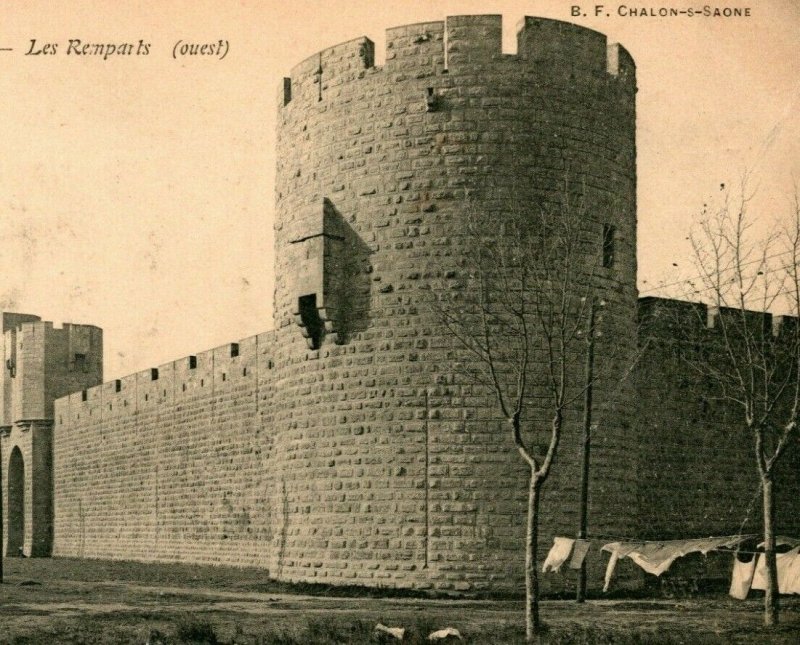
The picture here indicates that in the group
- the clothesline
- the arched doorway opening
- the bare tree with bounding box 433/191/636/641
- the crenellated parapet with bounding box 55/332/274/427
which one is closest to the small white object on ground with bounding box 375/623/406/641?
the clothesline

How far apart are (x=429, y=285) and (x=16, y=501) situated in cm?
2481

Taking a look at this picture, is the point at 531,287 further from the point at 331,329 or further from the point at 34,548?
the point at 34,548

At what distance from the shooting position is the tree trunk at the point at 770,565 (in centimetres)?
1210

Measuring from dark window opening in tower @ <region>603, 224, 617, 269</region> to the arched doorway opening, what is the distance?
24.9 meters

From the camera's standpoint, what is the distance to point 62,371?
34.8 m

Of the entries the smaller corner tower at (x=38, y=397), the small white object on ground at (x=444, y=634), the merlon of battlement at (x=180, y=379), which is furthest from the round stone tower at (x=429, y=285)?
the smaller corner tower at (x=38, y=397)

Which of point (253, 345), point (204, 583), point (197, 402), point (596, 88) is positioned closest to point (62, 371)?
point (197, 402)

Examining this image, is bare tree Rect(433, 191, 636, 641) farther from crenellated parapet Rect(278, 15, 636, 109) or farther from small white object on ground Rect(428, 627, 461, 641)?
small white object on ground Rect(428, 627, 461, 641)

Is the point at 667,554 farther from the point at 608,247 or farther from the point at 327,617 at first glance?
the point at 608,247

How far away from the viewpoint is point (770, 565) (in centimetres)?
1232

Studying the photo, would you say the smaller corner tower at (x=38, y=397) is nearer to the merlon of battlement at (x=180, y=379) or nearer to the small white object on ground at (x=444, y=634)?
the merlon of battlement at (x=180, y=379)

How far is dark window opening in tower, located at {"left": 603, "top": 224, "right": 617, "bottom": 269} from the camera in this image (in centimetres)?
1596

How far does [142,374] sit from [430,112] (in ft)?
49.6

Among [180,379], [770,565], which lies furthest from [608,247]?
[180,379]
